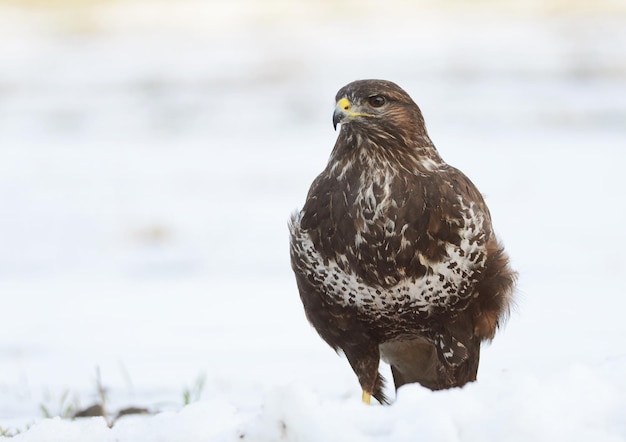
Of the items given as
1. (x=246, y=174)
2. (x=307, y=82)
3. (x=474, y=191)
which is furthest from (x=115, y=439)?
(x=307, y=82)

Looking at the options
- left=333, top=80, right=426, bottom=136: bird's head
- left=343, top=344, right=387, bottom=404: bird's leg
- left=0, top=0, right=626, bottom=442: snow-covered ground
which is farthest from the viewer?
left=343, top=344, right=387, bottom=404: bird's leg

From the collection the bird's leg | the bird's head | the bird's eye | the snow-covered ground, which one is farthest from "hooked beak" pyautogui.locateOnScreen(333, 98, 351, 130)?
the snow-covered ground

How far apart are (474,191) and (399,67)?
13477 millimetres

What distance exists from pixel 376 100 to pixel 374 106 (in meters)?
0.03

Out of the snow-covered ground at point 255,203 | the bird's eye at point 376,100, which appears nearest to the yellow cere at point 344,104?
the bird's eye at point 376,100

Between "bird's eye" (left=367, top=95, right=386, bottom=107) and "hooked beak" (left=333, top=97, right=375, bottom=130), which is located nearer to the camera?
"hooked beak" (left=333, top=97, right=375, bottom=130)

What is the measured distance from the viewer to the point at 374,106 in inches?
215

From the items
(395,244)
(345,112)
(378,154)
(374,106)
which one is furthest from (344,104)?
(395,244)

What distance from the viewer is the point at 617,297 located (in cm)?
913

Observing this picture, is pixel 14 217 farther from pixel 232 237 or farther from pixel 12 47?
pixel 12 47

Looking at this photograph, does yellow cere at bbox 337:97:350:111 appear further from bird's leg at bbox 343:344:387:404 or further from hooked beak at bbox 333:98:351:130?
bird's leg at bbox 343:344:387:404

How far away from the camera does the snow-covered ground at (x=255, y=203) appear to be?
3.97 meters

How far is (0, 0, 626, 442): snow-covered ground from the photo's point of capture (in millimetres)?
3973

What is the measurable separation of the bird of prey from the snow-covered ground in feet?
2.20
